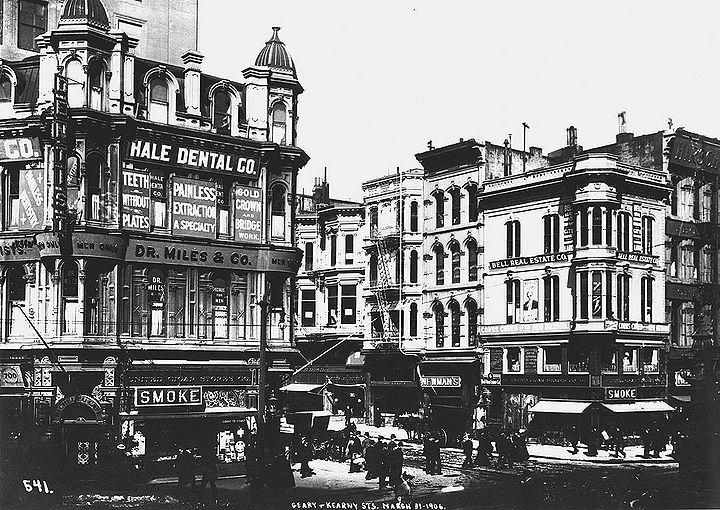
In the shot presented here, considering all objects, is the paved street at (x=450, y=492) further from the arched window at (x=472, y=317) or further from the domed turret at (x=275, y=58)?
the arched window at (x=472, y=317)

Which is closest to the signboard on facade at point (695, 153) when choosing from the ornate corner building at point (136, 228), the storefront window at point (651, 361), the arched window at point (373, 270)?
the storefront window at point (651, 361)

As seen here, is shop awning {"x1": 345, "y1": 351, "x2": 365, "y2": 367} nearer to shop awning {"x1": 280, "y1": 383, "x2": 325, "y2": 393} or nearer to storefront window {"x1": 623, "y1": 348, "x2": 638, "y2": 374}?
shop awning {"x1": 280, "y1": 383, "x2": 325, "y2": 393}

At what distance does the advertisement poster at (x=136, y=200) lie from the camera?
27.2m

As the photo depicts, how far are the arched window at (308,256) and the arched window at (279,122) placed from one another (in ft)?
64.1

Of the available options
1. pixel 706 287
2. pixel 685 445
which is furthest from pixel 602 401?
pixel 685 445

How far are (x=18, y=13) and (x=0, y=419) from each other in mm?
11678

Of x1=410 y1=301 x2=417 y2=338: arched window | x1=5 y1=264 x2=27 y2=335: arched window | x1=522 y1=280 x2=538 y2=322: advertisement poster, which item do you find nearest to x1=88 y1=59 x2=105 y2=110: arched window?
x1=5 y1=264 x2=27 y2=335: arched window

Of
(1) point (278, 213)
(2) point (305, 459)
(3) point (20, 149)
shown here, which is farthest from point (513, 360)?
(3) point (20, 149)

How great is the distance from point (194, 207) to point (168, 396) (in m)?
6.14

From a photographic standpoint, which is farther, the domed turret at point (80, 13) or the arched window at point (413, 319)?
the arched window at point (413, 319)

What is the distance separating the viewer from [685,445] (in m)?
28.9

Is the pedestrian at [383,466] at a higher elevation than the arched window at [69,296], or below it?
below

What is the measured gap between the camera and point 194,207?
93.4 ft

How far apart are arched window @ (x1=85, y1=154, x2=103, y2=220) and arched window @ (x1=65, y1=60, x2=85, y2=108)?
65.8 inches
